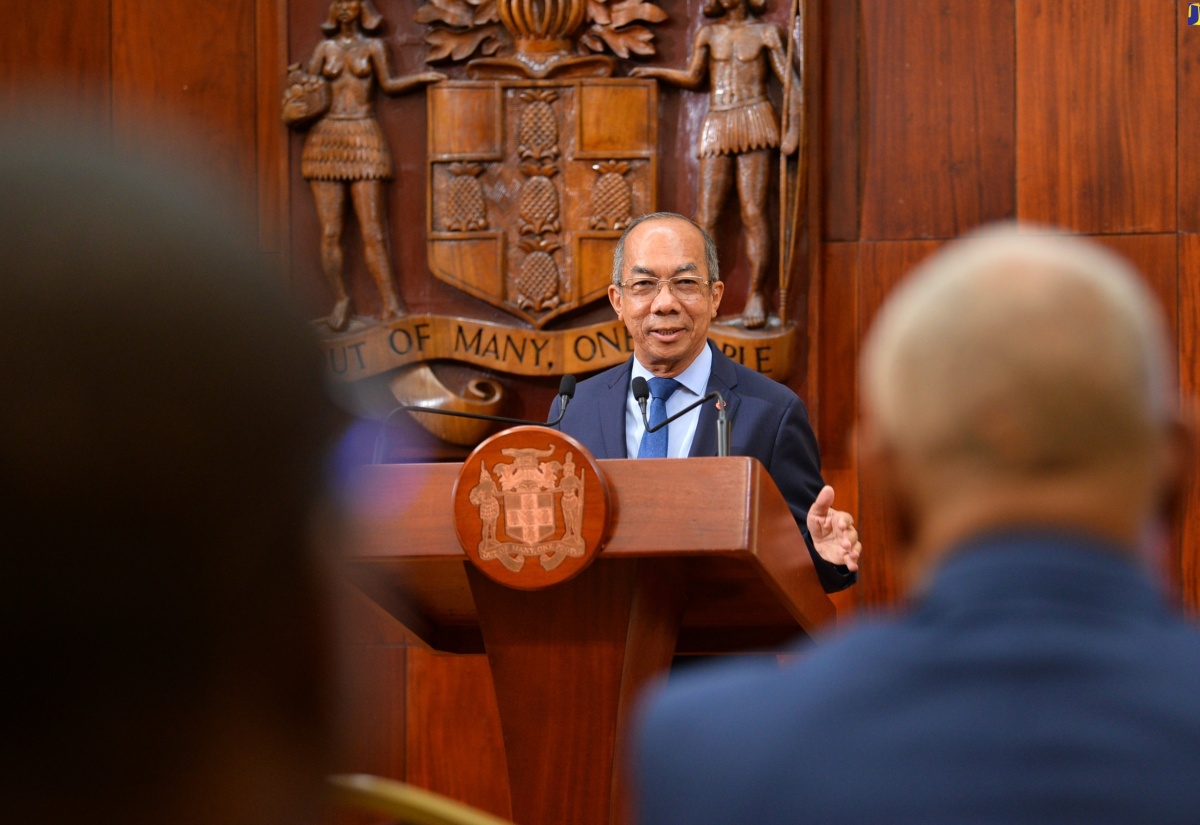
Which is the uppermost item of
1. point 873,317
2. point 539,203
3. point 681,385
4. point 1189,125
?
point 1189,125

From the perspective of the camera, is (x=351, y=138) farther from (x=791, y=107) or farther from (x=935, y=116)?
(x=935, y=116)

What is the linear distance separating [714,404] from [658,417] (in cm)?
16

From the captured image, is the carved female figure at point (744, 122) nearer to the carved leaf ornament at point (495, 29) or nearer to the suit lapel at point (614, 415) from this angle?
the carved leaf ornament at point (495, 29)

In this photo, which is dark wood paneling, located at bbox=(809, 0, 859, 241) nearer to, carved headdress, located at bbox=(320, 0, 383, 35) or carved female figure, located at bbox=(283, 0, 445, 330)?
carved female figure, located at bbox=(283, 0, 445, 330)

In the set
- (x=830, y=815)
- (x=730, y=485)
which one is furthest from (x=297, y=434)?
(x=730, y=485)

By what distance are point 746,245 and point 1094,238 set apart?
105 centimetres

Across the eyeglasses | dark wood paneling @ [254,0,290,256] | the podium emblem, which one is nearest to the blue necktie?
the eyeglasses

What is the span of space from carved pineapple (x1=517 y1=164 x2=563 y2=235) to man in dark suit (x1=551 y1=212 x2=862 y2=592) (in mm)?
909

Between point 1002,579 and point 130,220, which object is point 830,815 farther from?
point 130,220

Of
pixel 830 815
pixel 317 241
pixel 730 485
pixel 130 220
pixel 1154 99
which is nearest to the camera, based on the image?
pixel 130 220

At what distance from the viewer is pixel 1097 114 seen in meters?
4.29

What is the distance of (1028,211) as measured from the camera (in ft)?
14.3

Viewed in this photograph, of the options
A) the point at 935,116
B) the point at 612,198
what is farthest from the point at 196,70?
the point at 935,116

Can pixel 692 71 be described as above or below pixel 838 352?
above
